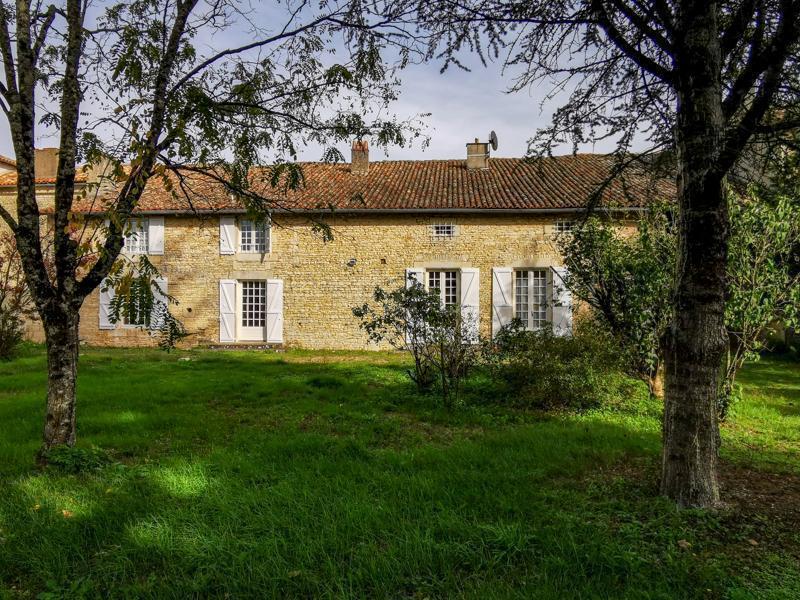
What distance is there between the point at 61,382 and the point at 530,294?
1295 centimetres

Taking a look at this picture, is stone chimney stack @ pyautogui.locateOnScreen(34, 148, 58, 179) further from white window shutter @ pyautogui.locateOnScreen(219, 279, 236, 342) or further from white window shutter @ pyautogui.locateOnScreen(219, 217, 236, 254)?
white window shutter @ pyautogui.locateOnScreen(219, 279, 236, 342)

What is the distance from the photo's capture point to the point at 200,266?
16.2m

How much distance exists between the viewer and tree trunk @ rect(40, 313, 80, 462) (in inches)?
177

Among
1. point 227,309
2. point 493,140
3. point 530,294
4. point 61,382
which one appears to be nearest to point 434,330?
point 61,382

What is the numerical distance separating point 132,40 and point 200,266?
12.3 meters

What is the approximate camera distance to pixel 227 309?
16.1m

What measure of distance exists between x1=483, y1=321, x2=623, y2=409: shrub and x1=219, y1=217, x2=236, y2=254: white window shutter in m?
10.6

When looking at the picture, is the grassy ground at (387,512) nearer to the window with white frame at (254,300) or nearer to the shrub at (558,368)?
the shrub at (558,368)

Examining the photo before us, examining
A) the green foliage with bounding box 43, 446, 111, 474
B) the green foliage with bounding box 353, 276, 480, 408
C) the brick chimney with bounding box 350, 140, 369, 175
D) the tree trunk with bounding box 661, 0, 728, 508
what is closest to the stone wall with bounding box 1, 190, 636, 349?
the brick chimney with bounding box 350, 140, 369, 175

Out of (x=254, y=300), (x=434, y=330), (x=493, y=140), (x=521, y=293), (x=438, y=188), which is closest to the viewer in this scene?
(x=434, y=330)

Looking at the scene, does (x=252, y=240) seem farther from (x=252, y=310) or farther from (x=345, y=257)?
(x=345, y=257)

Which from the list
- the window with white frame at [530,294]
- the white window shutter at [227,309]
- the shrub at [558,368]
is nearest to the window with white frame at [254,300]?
the white window shutter at [227,309]

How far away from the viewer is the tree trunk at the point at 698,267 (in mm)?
3590

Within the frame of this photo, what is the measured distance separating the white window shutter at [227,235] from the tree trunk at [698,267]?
14301 millimetres
